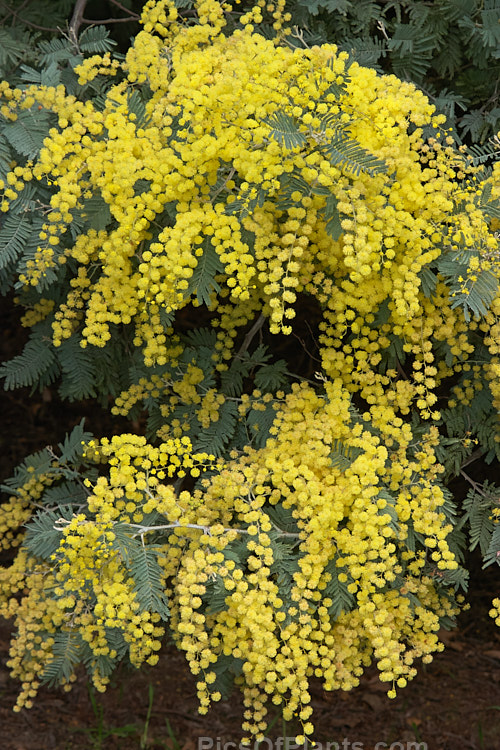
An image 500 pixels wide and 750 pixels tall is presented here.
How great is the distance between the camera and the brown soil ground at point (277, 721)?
3.50 m

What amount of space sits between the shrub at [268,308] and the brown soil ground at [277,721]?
88cm

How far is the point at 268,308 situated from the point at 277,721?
2.10 m

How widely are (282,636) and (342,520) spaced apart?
19.9 inches

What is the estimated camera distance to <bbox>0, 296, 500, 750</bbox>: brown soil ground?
3.50 metres

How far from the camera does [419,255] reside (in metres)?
2.25

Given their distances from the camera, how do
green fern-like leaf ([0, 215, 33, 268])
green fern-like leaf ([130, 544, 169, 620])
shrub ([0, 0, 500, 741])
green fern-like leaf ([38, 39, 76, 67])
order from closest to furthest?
shrub ([0, 0, 500, 741]), green fern-like leaf ([130, 544, 169, 620]), green fern-like leaf ([0, 215, 33, 268]), green fern-like leaf ([38, 39, 76, 67])

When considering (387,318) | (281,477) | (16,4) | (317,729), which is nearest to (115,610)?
(281,477)

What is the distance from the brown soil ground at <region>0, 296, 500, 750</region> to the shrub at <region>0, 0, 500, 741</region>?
2.90 ft

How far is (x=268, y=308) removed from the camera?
263cm

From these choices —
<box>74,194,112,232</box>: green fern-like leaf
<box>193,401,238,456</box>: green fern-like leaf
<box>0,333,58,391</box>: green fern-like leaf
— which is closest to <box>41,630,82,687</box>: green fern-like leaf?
<box>193,401,238,456</box>: green fern-like leaf

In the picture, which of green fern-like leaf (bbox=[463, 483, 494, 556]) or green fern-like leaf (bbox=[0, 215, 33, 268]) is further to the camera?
green fern-like leaf (bbox=[463, 483, 494, 556])

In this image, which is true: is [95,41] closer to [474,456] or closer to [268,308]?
[268,308]

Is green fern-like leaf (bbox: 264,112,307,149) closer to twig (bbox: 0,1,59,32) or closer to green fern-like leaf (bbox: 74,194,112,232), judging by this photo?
green fern-like leaf (bbox: 74,194,112,232)

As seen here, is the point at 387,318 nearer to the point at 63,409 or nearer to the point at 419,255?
the point at 419,255
